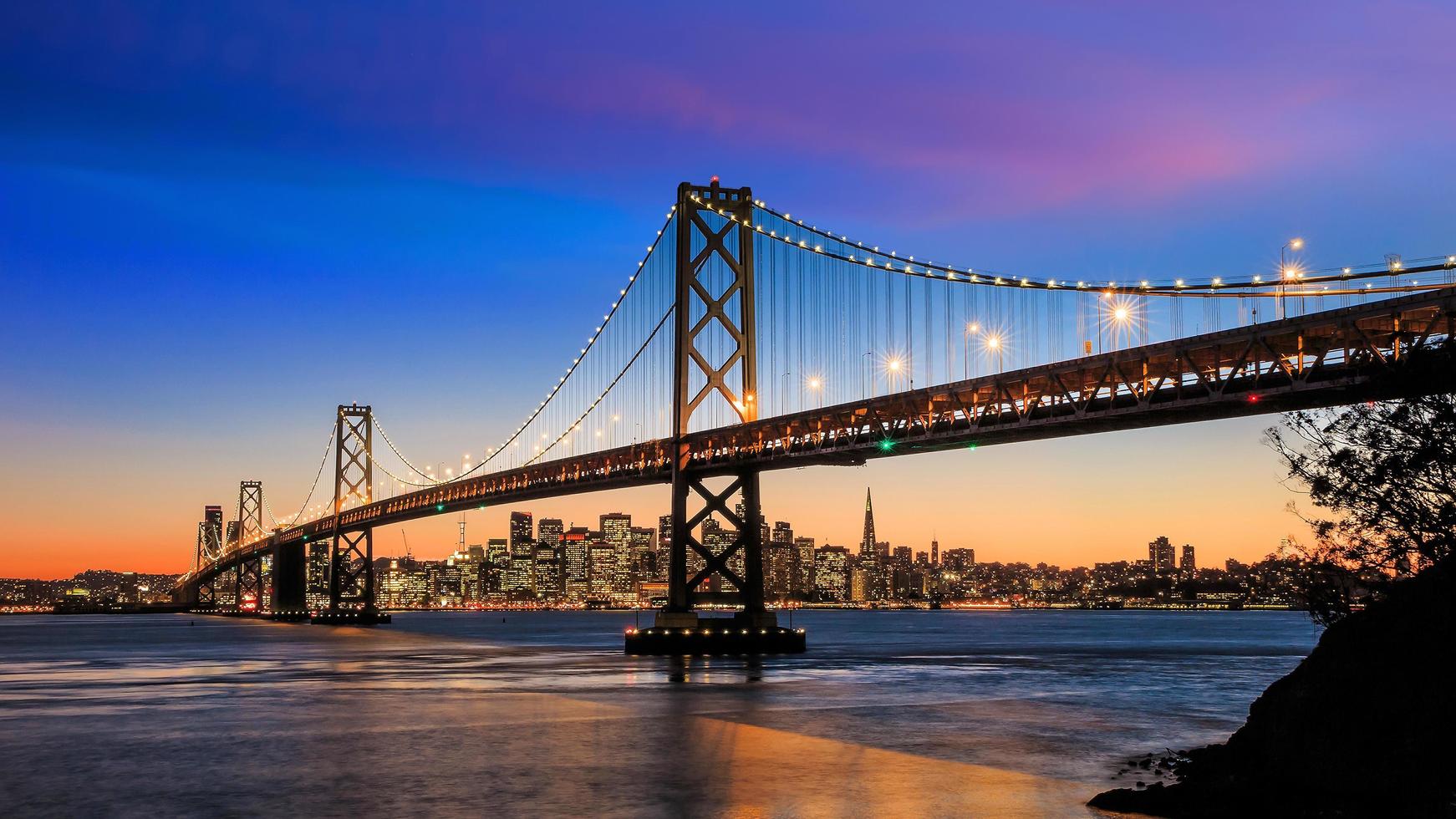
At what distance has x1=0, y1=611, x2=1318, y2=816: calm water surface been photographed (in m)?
20.0

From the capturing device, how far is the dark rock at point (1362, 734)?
15.6 m

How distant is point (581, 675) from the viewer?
161 feet

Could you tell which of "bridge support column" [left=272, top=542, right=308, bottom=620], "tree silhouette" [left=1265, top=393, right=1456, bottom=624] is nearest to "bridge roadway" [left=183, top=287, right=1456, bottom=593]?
"tree silhouette" [left=1265, top=393, right=1456, bottom=624]

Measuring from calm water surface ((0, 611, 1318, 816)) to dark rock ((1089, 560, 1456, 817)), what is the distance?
2.15 m

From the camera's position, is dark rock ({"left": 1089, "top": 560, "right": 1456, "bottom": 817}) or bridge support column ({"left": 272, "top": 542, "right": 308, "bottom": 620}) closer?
dark rock ({"left": 1089, "top": 560, "right": 1456, "bottom": 817})

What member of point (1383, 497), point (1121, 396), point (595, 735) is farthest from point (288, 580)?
point (1383, 497)

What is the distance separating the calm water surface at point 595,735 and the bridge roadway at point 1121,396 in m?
7.57

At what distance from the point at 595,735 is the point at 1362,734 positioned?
50.9 feet

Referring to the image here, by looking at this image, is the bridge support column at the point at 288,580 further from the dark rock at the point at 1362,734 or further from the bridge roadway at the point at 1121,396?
the dark rock at the point at 1362,734

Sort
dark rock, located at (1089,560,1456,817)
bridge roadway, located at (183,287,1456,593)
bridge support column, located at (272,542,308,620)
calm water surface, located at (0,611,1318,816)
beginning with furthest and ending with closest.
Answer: bridge support column, located at (272,542,308,620) < bridge roadway, located at (183,287,1456,593) < calm water surface, located at (0,611,1318,816) < dark rock, located at (1089,560,1456,817)

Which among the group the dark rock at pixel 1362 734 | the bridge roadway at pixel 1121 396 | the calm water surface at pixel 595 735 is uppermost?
the bridge roadway at pixel 1121 396

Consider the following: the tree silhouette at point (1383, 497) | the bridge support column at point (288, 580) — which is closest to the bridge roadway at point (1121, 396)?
the tree silhouette at point (1383, 497)

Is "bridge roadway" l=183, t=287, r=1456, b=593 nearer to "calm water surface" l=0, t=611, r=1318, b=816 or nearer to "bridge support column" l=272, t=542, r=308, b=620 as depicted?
"calm water surface" l=0, t=611, r=1318, b=816

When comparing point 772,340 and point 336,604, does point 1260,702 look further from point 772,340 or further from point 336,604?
point 336,604
